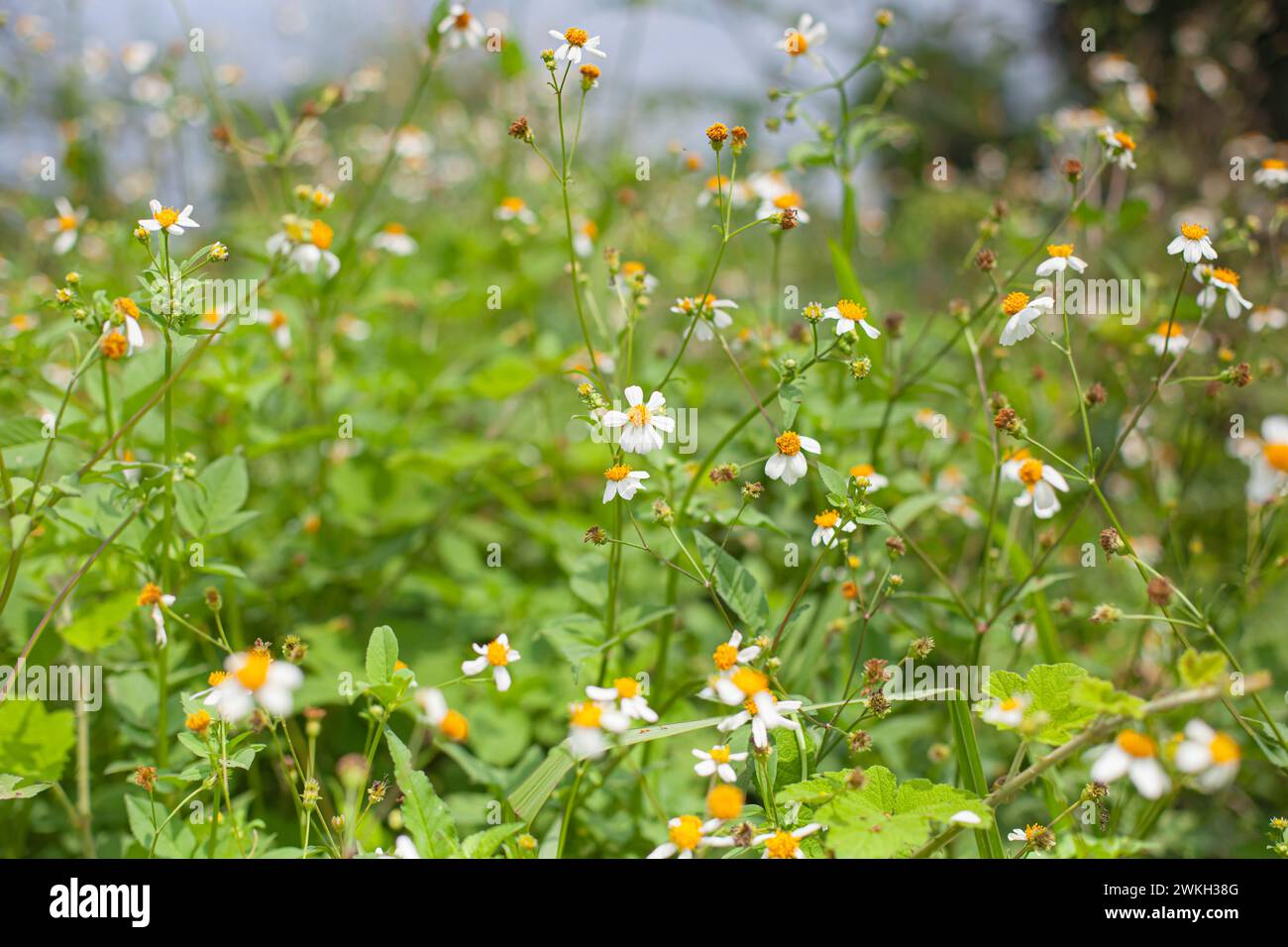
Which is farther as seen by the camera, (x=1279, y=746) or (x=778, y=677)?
(x=778, y=677)

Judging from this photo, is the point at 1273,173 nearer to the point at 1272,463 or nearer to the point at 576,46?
the point at 1272,463

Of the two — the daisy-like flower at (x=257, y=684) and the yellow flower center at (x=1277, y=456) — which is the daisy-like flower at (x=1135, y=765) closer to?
the yellow flower center at (x=1277, y=456)

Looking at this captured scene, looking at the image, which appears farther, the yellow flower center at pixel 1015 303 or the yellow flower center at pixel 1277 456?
the yellow flower center at pixel 1015 303

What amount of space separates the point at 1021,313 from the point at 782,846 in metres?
0.84

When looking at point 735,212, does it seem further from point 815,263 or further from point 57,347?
point 815,263

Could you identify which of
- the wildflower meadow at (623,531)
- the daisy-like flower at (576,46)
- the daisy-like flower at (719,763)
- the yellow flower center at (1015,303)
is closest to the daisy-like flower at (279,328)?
the wildflower meadow at (623,531)

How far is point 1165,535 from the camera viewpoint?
222cm

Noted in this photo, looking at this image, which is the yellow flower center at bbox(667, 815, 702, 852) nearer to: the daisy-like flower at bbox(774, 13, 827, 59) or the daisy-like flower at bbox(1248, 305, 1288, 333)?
the daisy-like flower at bbox(774, 13, 827, 59)

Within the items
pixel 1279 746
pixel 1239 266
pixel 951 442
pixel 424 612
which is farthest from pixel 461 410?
pixel 1239 266

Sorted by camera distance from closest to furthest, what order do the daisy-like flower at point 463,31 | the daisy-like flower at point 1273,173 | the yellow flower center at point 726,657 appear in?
1. the yellow flower center at point 726,657
2. the daisy-like flower at point 1273,173
3. the daisy-like flower at point 463,31

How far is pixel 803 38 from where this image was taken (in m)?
1.71

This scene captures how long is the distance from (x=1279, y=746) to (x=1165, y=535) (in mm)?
1020

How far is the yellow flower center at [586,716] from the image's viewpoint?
1.10 metres

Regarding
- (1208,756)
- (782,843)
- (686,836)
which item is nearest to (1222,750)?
(1208,756)
